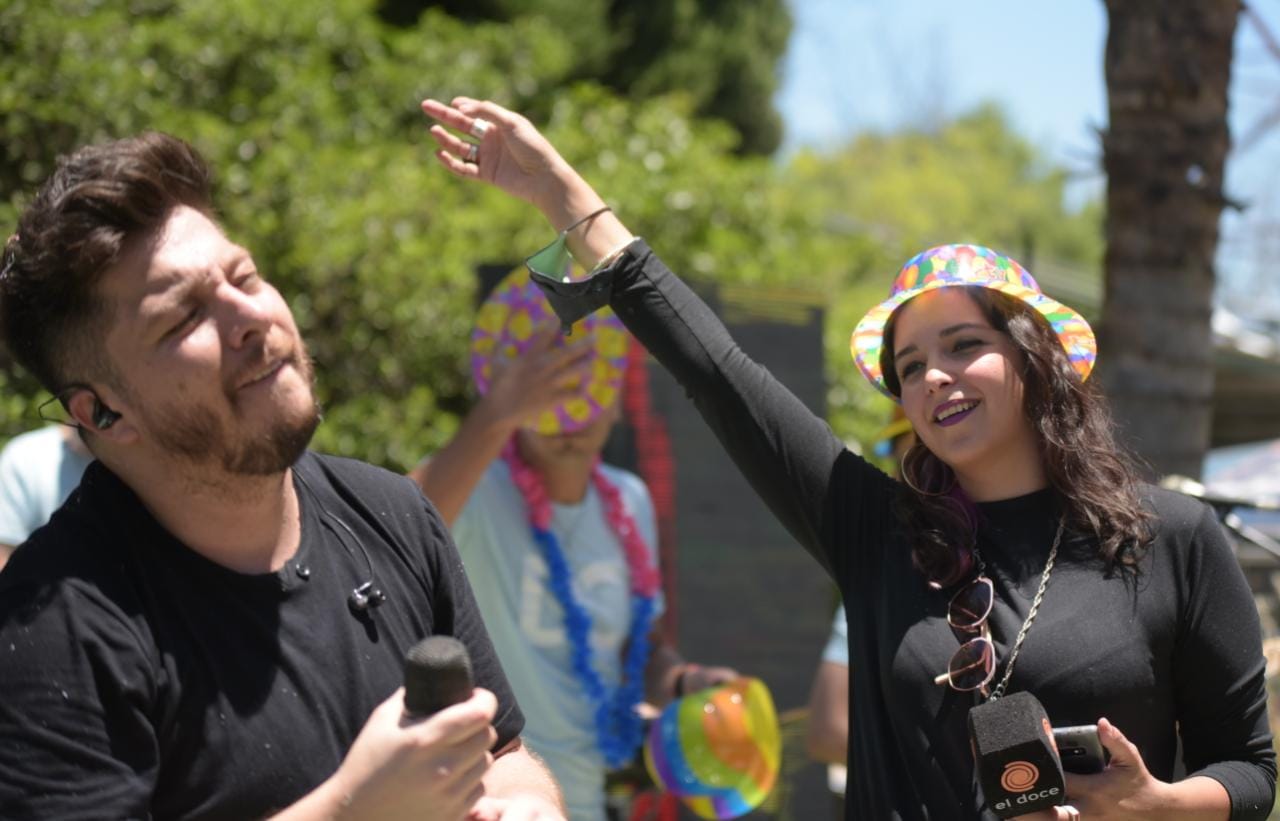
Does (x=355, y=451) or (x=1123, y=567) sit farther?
(x=355, y=451)

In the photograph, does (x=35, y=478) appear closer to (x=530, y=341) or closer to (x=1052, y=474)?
(x=530, y=341)

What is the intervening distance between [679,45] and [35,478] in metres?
11.5

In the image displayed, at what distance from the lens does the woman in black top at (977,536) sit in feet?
7.14

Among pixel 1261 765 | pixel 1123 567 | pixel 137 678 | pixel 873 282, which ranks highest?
pixel 137 678

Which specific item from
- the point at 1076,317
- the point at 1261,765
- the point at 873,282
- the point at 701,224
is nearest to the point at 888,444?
the point at 1076,317

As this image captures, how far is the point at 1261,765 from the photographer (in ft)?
7.45

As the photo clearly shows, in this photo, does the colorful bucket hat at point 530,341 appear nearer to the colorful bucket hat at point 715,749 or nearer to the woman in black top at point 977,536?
the colorful bucket hat at point 715,749

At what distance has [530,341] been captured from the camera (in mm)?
3635

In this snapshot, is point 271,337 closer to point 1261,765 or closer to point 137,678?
point 137,678

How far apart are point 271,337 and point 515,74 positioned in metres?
6.90

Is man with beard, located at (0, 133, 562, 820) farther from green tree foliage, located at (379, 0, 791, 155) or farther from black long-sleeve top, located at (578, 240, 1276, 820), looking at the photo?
green tree foliage, located at (379, 0, 791, 155)

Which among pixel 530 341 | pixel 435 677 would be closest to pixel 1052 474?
pixel 435 677

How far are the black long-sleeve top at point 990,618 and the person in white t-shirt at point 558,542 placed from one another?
91 cm

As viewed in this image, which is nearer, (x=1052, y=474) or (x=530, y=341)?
(x=1052, y=474)
